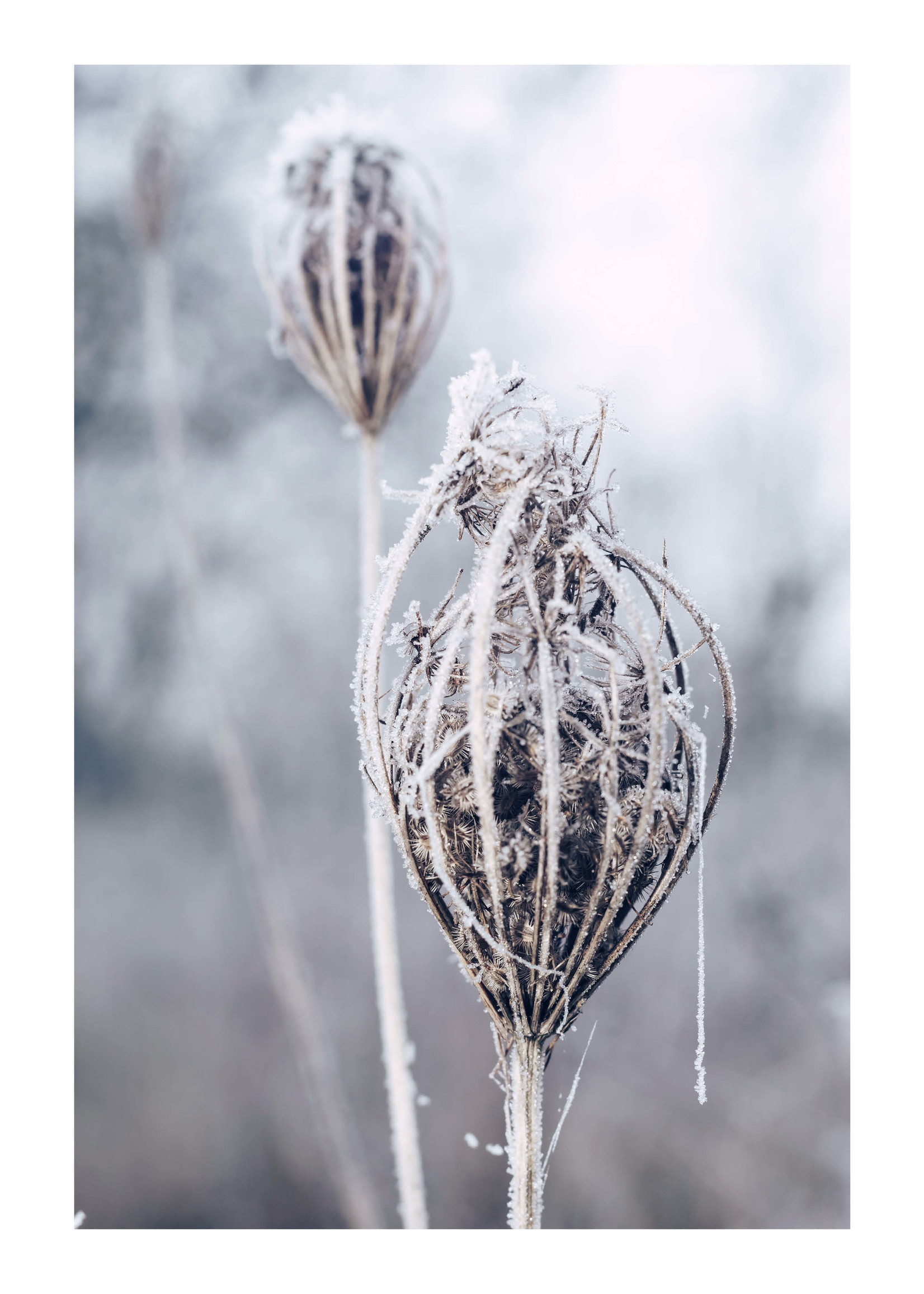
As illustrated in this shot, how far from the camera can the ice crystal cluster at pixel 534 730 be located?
51 centimetres

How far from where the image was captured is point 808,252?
1.31 meters

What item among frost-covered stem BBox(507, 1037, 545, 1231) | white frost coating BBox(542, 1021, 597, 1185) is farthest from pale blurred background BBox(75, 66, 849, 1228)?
frost-covered stem BBox(507, 1037, 545, 1231)

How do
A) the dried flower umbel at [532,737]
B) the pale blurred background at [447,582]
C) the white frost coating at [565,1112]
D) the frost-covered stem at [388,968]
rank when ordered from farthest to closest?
the pale blurred background at [447,582] < the frost-covered stem at [388,968] < the white frost coating at [565,1112] < the dried flower umbel at [532,737]

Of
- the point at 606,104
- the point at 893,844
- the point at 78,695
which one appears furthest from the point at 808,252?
the point at 78,695

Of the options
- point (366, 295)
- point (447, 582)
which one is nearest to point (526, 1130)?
point (366, 295)

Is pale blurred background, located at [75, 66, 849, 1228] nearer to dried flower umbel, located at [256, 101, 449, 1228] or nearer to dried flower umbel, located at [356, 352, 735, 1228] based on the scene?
dried flower umbel, located at [256, 101, 449, 1228]

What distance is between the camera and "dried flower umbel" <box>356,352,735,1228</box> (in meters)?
0.51

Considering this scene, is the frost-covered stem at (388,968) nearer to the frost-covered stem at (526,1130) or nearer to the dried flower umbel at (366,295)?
the dried flower umbel at (366,295)

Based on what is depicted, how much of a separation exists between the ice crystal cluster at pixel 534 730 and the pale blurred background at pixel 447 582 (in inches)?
30.6

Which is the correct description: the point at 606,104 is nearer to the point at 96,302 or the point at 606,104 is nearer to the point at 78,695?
the point at 96,302

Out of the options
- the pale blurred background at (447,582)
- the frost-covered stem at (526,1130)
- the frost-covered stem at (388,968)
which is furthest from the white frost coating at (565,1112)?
the pale blurred background at (447,582)

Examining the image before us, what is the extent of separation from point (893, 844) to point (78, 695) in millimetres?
1549

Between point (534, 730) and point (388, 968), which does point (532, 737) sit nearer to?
point (534, 730)
